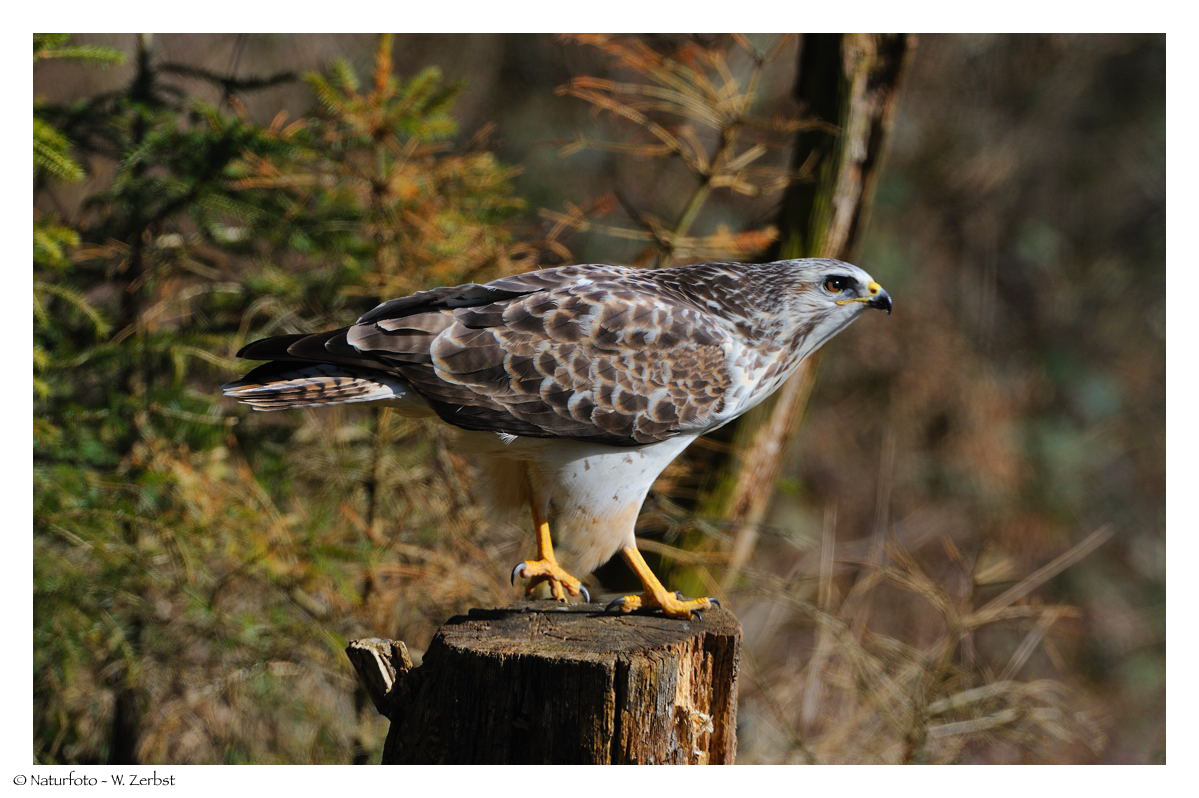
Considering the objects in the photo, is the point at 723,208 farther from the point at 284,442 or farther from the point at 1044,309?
the point at 284,442

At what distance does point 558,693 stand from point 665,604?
726 mm

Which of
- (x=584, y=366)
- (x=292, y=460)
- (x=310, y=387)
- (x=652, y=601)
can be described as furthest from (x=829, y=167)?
(x=310, y=387)

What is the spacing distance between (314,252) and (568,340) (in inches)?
100

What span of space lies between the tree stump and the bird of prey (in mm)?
343

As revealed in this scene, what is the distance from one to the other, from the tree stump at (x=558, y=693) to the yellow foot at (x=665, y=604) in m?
0.16

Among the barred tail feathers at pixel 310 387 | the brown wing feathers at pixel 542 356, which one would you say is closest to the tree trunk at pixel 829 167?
the brown wing feathers at pixel 542 356

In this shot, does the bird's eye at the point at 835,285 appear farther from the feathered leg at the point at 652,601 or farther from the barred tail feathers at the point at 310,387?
the barred tail feathers at the point at 310,387

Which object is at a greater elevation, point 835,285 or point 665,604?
point 835,285

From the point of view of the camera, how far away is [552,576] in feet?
13.8

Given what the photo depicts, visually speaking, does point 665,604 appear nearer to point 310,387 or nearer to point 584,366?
point 584,366

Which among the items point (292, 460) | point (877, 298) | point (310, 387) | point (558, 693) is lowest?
point (558, 693)

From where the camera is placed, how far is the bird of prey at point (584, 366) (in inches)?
147

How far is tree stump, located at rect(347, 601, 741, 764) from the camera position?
337 centimetres

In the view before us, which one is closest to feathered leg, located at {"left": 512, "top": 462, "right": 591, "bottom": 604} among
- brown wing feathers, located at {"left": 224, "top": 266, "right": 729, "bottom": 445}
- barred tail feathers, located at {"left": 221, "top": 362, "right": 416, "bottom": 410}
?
brown wing feathers, located at {"left": 224, "top": 266, "right": 729, "bottom": 445}
